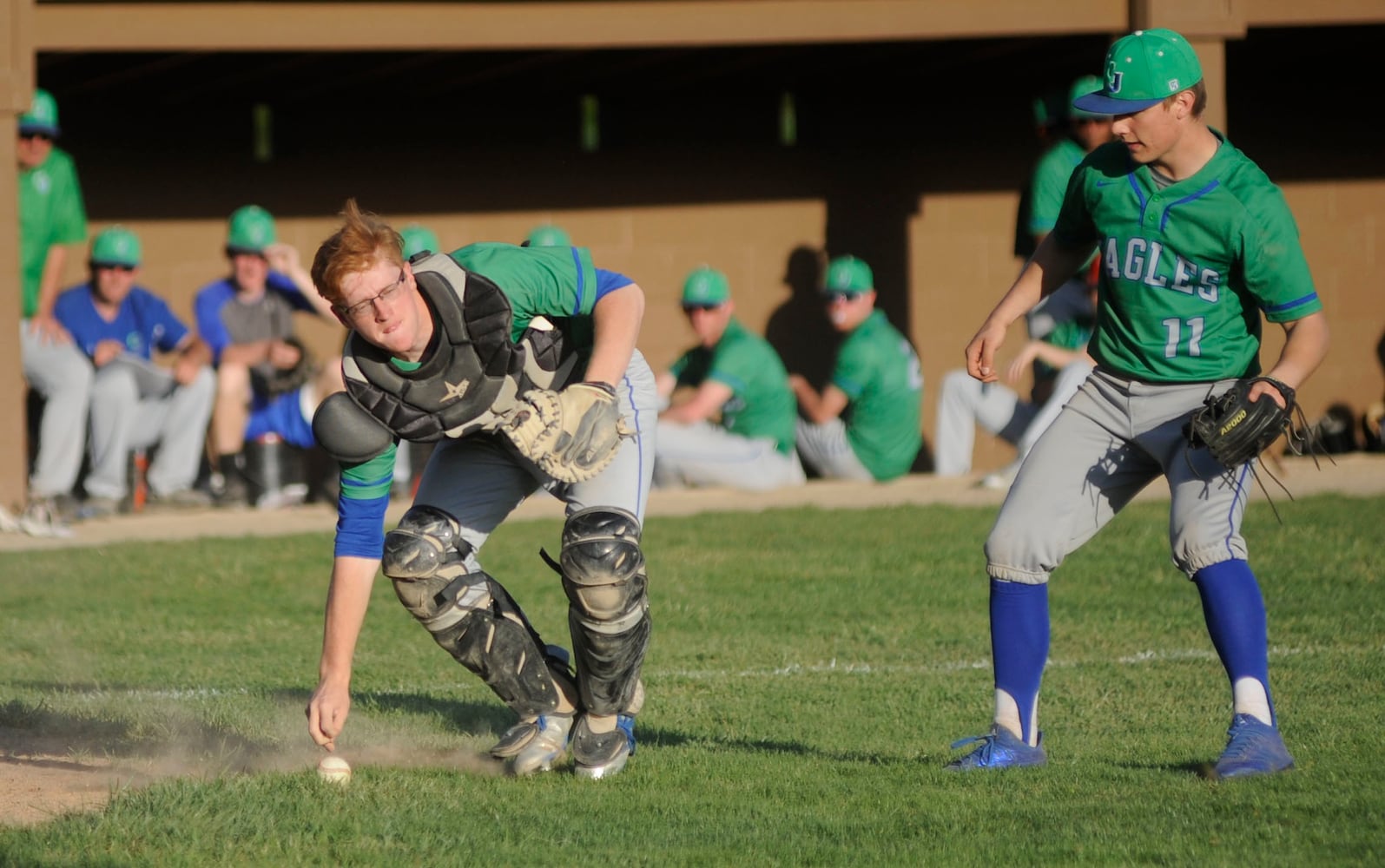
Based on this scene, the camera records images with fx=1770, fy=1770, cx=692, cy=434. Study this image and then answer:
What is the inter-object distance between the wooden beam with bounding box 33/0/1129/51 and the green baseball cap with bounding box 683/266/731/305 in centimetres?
154

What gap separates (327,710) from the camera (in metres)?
4.30

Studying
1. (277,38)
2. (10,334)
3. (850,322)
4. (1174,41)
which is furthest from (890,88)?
(1174,41)

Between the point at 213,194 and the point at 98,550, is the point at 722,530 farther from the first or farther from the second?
the point at 213,194

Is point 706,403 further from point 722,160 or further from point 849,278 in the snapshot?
point 722,160

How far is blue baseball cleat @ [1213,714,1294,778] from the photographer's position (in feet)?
14.8

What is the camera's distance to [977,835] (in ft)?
13.4

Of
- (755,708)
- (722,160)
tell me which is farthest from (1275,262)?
(722,160)

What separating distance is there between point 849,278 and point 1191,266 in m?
7.40

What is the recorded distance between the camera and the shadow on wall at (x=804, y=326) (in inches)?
536

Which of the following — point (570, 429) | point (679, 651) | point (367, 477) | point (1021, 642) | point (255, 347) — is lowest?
point (679, 651)

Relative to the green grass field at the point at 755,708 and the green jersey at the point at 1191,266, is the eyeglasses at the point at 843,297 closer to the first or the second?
the green grass field at the point at 755,708

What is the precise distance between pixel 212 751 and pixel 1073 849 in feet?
8.52

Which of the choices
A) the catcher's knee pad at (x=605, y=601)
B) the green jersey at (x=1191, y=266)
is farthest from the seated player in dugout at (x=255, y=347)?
the green jersey at (x=1191, y=266)

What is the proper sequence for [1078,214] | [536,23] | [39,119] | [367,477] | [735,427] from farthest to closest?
[735,427], [536,23], [39,119], [1078,214], [367,477]
